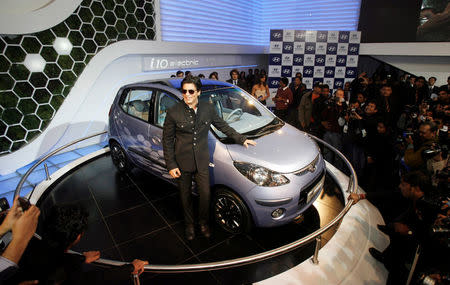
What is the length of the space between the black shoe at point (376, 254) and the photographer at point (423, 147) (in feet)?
3.71

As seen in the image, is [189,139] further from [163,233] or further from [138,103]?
[138,103]

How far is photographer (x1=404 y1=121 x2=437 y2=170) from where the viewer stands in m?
3.00

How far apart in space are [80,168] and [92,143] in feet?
5.24

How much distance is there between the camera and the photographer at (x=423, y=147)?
3.00 m

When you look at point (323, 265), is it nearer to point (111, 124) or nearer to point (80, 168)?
point (111, 124)

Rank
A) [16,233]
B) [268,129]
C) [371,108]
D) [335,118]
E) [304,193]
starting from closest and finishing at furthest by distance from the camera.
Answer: [16,233]
[304,193]
[268,129]
[371,108]
[335,118]

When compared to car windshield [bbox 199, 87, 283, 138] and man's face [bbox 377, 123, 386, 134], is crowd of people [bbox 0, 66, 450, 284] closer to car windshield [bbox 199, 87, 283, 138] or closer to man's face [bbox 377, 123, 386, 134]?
man's face [bbox 377, 123, 386, 134]

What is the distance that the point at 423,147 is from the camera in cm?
306

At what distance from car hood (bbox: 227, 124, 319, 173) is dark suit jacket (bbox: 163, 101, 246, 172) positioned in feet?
1.04

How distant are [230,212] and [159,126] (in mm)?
1369

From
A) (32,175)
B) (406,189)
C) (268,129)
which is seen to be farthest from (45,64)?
(406,189)

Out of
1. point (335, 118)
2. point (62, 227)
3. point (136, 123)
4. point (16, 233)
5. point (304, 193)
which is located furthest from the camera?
point (335, 118)

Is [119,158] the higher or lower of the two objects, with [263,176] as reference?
lower

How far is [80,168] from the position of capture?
4.72 metres
